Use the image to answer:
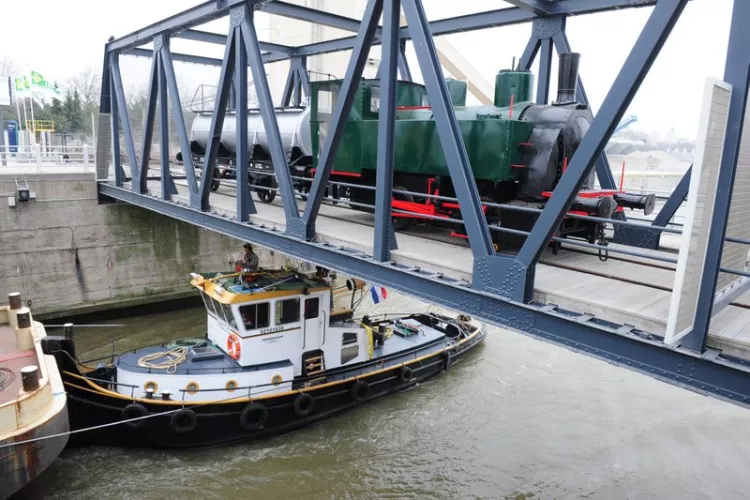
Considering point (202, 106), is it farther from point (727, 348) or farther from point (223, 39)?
point (727, 348)

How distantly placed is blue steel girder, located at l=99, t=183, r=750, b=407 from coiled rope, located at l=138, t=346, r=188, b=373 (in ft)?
13.0

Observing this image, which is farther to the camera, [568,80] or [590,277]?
[568,80]

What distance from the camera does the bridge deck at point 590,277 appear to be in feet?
17.4

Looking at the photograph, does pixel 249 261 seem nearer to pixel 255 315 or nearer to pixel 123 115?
pixel 255 315

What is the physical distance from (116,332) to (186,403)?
7.87 metres

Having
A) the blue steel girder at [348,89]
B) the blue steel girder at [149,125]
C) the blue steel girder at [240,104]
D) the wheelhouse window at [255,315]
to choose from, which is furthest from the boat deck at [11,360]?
the blue steel girder at [149,125]

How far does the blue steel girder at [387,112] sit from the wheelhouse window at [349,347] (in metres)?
5.10

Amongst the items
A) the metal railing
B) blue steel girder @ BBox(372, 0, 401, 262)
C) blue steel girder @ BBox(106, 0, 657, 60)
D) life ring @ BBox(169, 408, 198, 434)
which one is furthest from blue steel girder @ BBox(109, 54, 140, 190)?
blue steel girder @ BBox(372, 0, 401, 262)

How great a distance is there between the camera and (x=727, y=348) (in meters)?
4.82

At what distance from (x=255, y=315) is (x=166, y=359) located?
2.34 metres

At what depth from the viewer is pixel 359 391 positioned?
12430 millimetres

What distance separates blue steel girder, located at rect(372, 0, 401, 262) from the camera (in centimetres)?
707

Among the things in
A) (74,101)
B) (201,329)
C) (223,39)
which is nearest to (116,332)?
(201,329)

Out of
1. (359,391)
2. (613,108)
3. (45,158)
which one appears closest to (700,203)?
(613,108)
